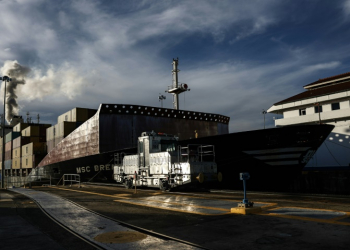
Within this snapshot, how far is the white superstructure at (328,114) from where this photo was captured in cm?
2373

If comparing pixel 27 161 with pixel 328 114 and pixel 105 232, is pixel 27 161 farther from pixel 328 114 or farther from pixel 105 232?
pixel 105 232

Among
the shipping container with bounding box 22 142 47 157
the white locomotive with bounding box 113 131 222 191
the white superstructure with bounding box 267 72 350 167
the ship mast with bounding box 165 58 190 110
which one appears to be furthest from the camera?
the shipping container with bounding box 22 142 47 157

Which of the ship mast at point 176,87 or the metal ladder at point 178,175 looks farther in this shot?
the ship mast at point 176,87

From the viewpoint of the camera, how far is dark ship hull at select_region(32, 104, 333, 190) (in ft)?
61.4

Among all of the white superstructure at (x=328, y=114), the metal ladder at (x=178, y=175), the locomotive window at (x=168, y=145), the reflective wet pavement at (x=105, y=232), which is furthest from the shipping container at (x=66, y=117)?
the reflective wet pavement at (x=105, y=232)

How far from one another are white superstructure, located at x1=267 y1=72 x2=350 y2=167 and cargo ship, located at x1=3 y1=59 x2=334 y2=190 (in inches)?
234

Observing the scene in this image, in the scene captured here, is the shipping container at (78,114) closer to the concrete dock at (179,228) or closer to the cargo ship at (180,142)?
the cargo ship at (180,142)

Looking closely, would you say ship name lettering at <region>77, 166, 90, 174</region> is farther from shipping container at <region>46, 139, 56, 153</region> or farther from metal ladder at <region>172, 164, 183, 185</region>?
metal ladder at <region>172, 164, 183, 185</region>

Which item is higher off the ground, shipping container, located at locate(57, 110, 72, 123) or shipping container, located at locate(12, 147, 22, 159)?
shipping container, located at locate(57, 110, 72, 123)

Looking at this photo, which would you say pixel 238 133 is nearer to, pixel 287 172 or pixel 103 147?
pixel 287 172

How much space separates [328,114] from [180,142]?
14.1 metres

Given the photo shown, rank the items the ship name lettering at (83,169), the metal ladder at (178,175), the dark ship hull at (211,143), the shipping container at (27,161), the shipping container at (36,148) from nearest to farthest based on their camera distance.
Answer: the metal ladder at (178,175) < the dark ship hull at (211,143) < the ship name lettering at (83,169) < the shipping container at (36,148) < the shipping container at (27,161)

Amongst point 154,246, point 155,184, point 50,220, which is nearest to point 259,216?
point 154,246

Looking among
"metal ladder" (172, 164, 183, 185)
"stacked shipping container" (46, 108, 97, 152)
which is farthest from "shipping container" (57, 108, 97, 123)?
"metal ladder" (172, 164, 183, 185)
